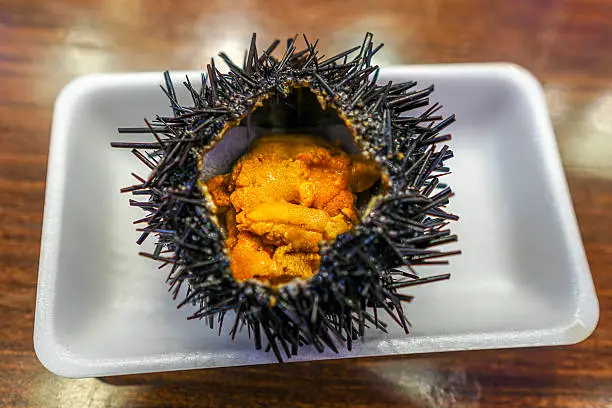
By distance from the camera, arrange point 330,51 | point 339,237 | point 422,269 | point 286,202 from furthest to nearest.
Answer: point 330,51 < point 422,269 < point 286,202 < point 339,237

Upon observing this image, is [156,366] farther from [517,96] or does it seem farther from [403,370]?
[517,96]

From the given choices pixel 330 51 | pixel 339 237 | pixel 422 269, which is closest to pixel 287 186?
pixel 339 237

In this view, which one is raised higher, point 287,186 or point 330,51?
point 330,51

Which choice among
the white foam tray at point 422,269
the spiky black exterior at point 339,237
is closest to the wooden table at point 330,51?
the white foam tray at point 422,269

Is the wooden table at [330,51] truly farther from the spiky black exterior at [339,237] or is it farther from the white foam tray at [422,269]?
the spiky black exterior at [339,237]

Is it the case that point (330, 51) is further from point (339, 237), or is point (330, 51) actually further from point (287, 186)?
point (339, 237)

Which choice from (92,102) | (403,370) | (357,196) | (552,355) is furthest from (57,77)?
(552,355)

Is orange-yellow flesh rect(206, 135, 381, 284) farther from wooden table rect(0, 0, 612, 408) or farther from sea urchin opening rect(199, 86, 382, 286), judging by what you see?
wooden table rect(0, 0, 612, 408)
